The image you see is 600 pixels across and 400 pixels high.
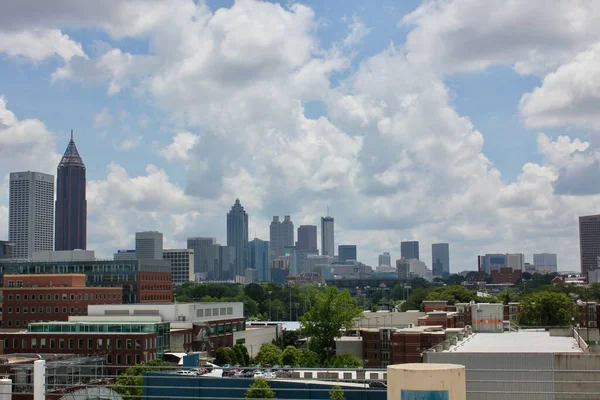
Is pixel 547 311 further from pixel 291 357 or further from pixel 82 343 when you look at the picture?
pixel 82 343

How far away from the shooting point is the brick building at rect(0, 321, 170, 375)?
72.8m

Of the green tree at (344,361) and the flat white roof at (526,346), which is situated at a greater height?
the flat white roof at (526,346)

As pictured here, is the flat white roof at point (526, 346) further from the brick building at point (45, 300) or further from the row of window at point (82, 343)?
the brick building at point (45, 300)

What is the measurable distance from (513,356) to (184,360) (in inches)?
1403

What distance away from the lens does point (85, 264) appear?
4592 inches

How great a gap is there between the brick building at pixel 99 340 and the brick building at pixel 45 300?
1515 centimetres

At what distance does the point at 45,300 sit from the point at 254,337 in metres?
26.5

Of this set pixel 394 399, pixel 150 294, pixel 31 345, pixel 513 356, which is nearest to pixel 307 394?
pixel 513 356

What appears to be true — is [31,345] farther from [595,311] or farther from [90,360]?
[595,311]

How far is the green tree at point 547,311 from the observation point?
106m

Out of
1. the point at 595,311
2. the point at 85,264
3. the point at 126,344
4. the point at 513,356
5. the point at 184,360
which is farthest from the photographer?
the point at 85,264

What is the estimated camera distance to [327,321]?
86.6m

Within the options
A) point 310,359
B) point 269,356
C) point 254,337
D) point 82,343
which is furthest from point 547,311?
point 82,343


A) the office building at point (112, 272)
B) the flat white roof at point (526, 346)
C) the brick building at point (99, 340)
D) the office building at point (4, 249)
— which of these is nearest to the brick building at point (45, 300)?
the brick building at point (99, 340)
